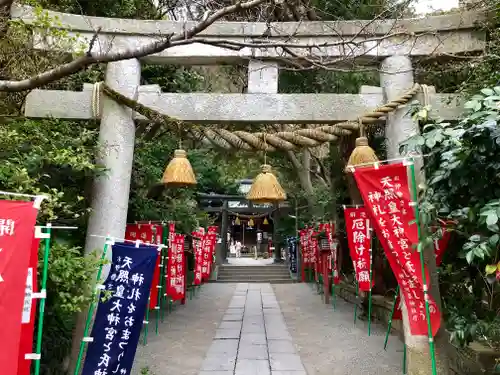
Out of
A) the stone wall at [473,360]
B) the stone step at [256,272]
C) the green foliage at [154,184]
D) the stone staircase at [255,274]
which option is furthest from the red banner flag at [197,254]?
the stone wall at [473,360]

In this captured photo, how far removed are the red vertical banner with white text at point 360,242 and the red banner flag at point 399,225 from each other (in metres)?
3.98

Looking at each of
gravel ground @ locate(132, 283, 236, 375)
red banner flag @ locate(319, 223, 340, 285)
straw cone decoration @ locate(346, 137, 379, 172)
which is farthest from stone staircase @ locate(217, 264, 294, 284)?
straw cone decoration @ locate(346, 137, 379, 172)

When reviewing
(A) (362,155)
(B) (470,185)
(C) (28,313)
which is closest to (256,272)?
(A) (362,155)

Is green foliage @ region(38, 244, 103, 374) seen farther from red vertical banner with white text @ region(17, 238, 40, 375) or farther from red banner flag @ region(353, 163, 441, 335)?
red banner flag @ region(353, 163, 441, 335)

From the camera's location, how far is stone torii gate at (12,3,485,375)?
466 centimetres

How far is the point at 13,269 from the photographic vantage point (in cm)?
255

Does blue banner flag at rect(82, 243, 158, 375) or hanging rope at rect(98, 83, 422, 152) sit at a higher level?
hanging rope at rect(98, 83, 422, 152)

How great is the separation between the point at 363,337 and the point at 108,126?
228 inches

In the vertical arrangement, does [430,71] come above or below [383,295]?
above

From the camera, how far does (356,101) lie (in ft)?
15.8

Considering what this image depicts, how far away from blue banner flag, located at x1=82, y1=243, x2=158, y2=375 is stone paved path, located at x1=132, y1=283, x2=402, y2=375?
1.62 metres

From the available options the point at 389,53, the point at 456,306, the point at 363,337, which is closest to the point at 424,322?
the point at 456,306

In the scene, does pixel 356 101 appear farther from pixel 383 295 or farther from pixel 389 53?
pixel 383 295

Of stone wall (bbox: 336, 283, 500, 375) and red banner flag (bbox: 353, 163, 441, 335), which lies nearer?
red banner flag (bbox: 353, 163, 441, 335)
